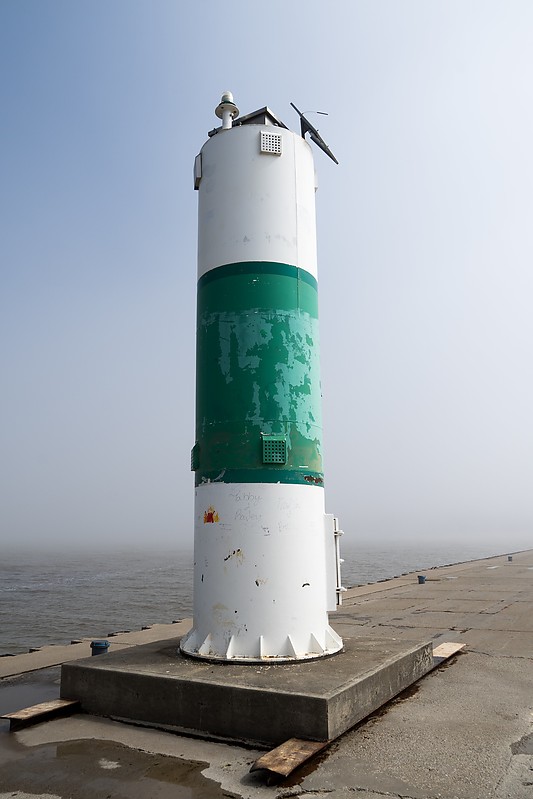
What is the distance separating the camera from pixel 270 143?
8.42m

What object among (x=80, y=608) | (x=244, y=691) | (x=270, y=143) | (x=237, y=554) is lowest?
(x=80, y=608)

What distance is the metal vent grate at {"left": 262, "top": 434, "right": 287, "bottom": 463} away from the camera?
7562mm

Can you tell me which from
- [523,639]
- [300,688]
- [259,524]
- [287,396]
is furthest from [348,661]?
[523,639]

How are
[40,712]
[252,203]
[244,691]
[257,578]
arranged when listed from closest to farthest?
[244,691] < [40,712] < [257,578] < [252,203]

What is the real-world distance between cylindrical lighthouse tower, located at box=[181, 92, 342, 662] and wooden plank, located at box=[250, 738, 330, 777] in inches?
66.9

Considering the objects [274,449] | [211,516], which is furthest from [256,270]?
[211,516]

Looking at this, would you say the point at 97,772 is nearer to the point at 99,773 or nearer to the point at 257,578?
the point at 99,773

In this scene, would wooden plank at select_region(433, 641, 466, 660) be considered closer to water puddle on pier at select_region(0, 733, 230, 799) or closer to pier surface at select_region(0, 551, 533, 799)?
pier surface at select_region(0, 551, 533, 799)

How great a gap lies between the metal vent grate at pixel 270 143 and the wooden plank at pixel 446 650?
774 cm

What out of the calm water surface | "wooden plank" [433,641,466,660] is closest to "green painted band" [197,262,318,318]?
"wooden plank" [433,641,466,660]

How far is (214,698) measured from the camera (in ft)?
19.9

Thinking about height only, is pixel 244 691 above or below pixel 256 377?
below

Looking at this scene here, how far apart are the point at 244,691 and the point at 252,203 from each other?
5.95 meters

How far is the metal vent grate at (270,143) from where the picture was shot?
839cm
